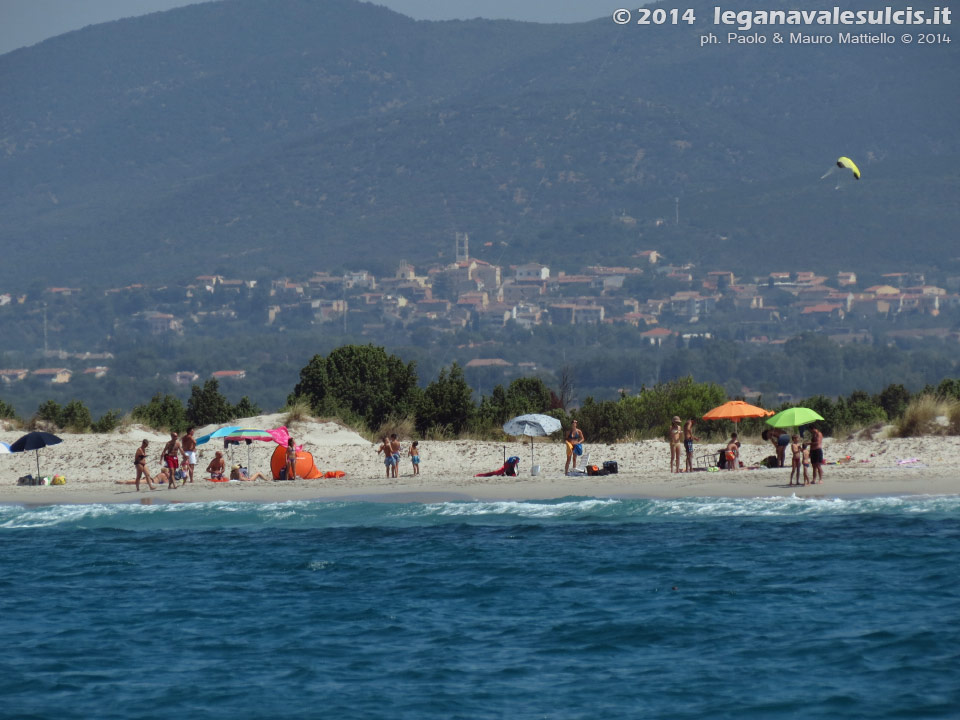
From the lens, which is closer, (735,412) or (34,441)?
(735,412)

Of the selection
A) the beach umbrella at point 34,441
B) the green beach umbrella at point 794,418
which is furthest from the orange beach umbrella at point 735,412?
the beach umbrella at point 34,441

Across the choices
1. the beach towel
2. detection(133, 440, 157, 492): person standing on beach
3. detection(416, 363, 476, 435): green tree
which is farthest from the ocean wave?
detection(416, 363, 476, 435): green tree

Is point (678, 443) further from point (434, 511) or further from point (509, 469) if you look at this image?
point (434, 511)

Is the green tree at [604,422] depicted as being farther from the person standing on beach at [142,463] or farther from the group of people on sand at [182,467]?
the person standing on beach at [142,463]

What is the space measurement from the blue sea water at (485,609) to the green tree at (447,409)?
411 inches

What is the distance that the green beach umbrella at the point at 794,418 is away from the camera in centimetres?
3045

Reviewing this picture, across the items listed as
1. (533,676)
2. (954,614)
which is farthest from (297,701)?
(954,614)

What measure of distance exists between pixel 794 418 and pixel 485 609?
10.5 metres

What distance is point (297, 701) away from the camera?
59.5ft

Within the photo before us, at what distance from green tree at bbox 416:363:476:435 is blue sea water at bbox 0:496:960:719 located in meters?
10.4

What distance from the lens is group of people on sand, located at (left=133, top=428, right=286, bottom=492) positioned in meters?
32.2

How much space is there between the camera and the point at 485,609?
22.6 metres

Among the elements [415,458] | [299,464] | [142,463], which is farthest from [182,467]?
[415,458]

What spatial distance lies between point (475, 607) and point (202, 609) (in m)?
4.19
